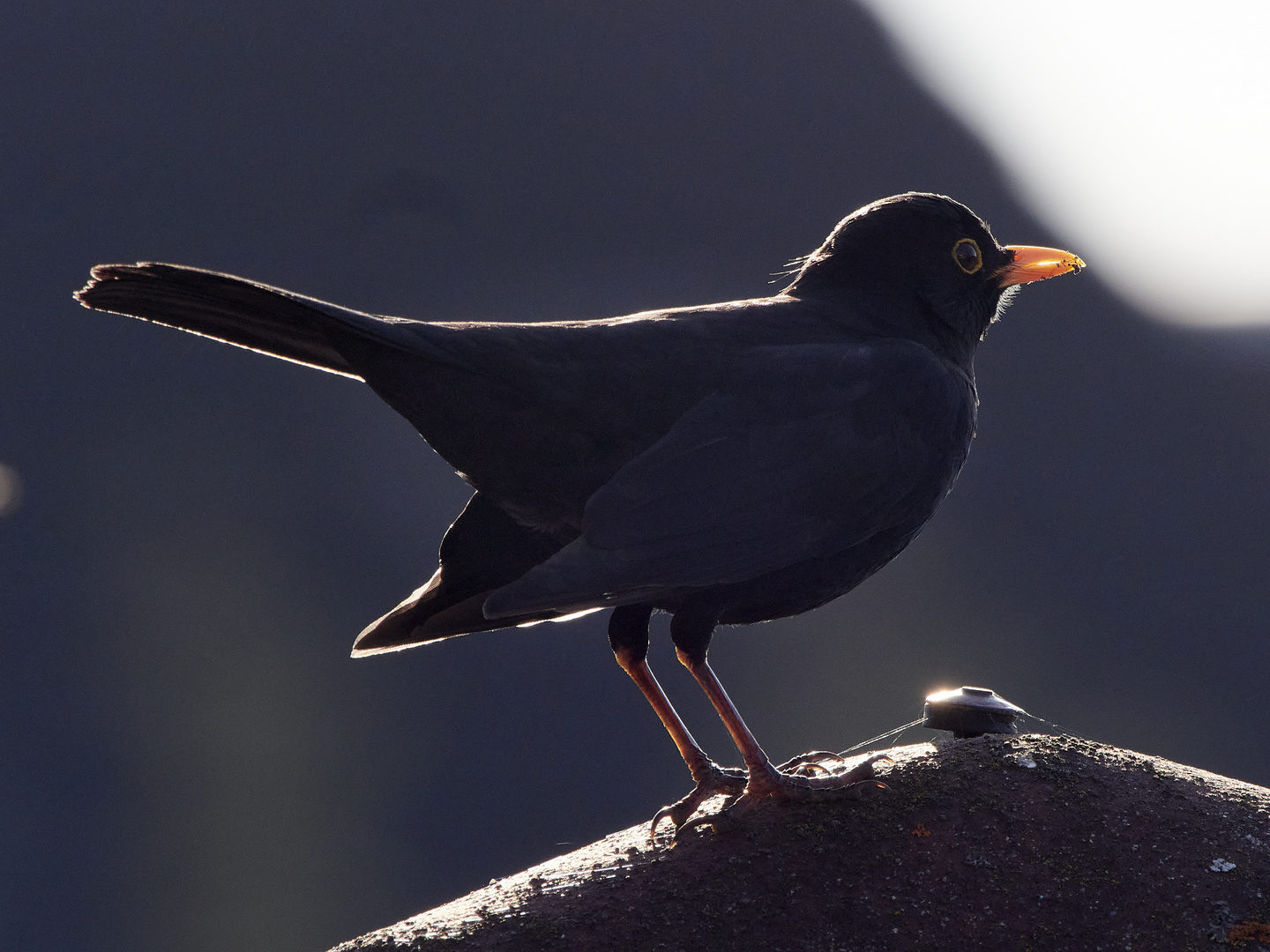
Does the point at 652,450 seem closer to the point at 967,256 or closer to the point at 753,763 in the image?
the point at 753,763

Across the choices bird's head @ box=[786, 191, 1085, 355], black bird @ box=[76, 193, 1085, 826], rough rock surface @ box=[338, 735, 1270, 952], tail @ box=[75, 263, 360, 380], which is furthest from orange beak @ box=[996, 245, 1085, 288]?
tail @ box=[75, 263, 360, 380]

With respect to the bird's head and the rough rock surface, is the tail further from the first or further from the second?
the bird's head

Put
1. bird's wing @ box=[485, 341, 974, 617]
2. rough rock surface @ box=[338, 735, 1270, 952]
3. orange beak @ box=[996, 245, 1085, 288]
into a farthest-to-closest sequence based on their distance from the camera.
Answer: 1. orange beak @ box=[996, 245, 1085, 288]
2. bird's wing @ box=[485, 341, 974, 617]
3. rough rock surface @ box=[338, 735, 1270, 952]

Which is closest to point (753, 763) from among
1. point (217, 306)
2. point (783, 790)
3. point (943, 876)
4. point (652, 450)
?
point (783, 790)

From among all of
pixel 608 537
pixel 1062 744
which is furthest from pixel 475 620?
pixel 1062 744

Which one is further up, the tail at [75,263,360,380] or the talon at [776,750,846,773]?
the tail at [75,263,360,380]

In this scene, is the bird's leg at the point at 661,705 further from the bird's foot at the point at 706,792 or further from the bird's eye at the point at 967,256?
the bird's eye at the point at 967,256
